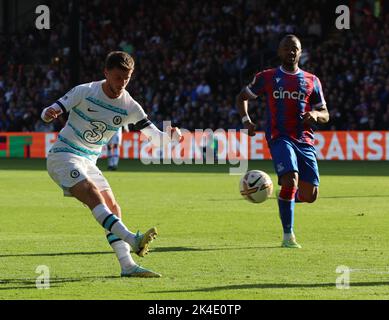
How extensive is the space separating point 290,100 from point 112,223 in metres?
3.71

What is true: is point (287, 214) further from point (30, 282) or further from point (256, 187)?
point (30, 282)

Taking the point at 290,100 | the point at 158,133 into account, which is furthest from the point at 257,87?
the point at 158,133

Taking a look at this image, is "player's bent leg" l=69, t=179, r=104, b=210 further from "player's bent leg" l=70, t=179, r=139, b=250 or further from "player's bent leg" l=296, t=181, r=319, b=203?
→ "player's bent leg" l=296, t=181, r=319, b=203

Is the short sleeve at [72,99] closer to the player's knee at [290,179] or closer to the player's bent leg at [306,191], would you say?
the player's knee at [290,179]

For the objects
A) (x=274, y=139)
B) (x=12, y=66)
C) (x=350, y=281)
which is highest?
(x=12, y=66)

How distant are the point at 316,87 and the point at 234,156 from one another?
20952mm

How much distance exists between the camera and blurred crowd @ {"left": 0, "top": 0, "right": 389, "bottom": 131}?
34.9 m

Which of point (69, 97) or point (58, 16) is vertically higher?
point (58, 16)

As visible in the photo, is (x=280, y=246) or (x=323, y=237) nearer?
(x=280, y=246)

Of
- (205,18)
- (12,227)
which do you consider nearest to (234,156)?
(205,18)

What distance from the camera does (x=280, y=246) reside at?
12.1 metres

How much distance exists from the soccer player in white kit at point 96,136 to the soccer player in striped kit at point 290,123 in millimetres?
2364

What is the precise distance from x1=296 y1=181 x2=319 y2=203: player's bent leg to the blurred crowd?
20.8 m

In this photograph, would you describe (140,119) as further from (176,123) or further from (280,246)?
(176,123)
